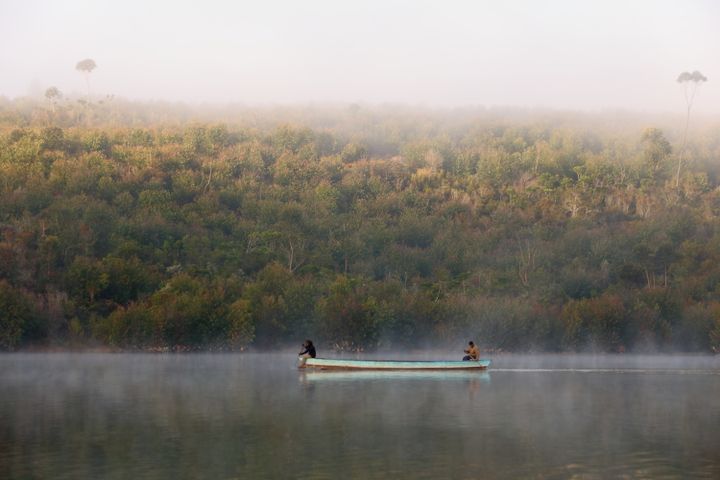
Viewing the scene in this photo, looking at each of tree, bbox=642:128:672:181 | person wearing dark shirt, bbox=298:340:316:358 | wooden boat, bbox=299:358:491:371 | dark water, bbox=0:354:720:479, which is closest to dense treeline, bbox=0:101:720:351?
tree, bbox=642:128:672:181

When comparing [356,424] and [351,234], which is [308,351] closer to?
[356,424]

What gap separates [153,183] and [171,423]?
303 ft

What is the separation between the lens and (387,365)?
6875 centimetres

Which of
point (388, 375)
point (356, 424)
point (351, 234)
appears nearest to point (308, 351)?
point (388, 375)

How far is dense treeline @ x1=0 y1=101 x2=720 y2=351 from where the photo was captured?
91.0 metres

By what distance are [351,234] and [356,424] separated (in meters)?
84.2

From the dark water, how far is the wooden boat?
2.54 ft

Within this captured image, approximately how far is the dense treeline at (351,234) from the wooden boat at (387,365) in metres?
18.7

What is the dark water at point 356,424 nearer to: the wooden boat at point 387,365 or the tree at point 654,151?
the wooden boat at point 387,365

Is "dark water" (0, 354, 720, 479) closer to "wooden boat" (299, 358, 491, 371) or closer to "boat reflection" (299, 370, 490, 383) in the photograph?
"boat reflection" (299, 370, 490, 383)

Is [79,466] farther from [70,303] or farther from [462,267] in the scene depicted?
[462,267]

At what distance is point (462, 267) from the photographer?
118000mm

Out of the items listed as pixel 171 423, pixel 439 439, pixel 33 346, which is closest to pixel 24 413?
pixel 171 423

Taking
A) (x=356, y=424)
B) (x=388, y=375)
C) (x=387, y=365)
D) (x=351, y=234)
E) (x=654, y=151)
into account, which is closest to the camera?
(x=356, y=424)
